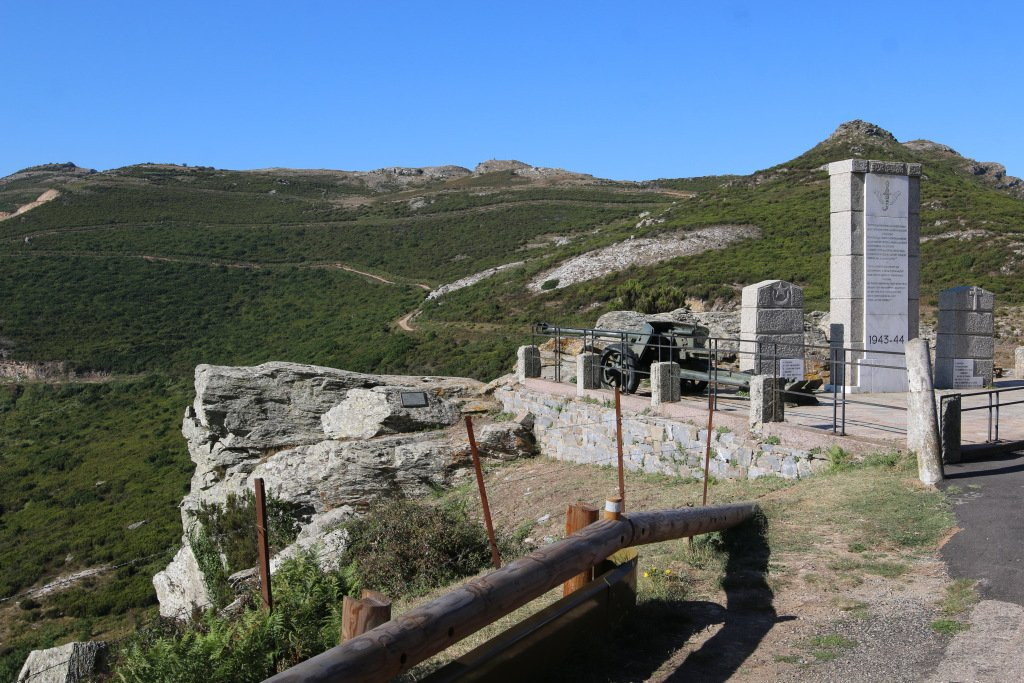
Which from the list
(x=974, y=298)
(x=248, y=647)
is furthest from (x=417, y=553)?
(x=974, y=298)

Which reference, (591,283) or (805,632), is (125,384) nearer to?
(591,283)

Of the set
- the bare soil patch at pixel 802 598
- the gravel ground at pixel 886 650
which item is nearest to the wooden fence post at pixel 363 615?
the bare soil patch at pixel 802 598

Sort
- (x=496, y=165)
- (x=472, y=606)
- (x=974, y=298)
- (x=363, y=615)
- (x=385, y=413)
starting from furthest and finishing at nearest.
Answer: (x=496, y=165), (x=385, y=413), (x=974, y=298), (x=472, y=606), (x=363, y=615)

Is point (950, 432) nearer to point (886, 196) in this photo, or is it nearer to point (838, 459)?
point (838, 459)

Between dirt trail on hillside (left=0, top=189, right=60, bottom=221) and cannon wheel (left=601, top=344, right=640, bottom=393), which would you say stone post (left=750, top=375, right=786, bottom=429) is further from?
dirt trail on hillside (left=0, top=189, right=60, bottom=221)

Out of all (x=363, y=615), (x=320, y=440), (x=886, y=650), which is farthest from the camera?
(x=320, y=440)

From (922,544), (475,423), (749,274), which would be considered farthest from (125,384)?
(922,544)

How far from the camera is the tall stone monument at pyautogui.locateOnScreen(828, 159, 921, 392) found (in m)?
14.3

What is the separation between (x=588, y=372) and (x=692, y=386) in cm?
190

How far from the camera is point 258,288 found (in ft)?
158

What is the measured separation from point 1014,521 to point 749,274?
83.5ft

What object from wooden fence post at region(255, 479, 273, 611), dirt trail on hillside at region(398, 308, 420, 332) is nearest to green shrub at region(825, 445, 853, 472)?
wooden fence post at region(255, 479, 273, 611)

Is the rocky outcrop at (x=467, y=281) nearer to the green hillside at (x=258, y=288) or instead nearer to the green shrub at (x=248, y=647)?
the green hillside at (x=258, y=288)

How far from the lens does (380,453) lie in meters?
14.1
